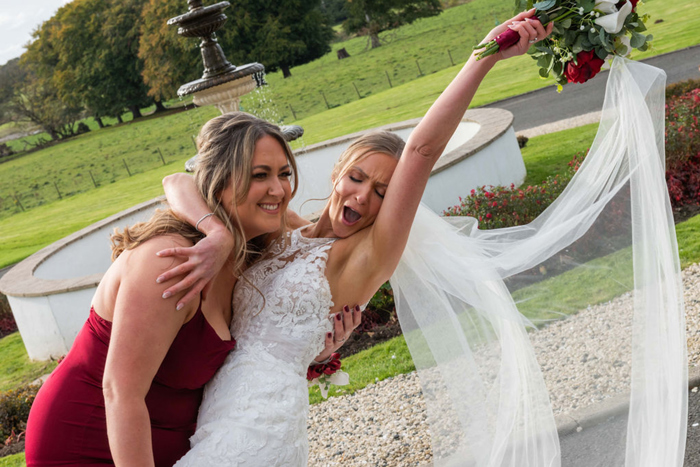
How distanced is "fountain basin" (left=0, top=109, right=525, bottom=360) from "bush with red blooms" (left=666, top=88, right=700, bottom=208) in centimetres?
271

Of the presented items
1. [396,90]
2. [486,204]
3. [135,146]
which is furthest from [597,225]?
[135,146]

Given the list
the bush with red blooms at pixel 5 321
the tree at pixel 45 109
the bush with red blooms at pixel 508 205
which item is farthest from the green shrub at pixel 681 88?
the tree at pixel 45 109

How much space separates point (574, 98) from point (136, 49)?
45.9 meters

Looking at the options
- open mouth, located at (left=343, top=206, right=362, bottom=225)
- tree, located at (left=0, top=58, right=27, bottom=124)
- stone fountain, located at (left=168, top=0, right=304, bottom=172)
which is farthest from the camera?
tree, located at (left=0, top=58, right=27, bottom=124)

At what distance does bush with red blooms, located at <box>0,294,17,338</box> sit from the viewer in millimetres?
13727

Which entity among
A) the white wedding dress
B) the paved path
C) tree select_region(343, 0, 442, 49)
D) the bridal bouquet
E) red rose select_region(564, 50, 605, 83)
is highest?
tree select_region(343, 0, 442, 49)

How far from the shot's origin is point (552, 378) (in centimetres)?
409

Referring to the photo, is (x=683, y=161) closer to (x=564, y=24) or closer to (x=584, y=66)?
(x=584, y=66)

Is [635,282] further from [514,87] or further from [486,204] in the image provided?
[514,87]

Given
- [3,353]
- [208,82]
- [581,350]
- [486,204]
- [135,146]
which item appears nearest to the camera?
[581,350]

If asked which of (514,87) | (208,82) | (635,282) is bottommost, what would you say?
(514,87)

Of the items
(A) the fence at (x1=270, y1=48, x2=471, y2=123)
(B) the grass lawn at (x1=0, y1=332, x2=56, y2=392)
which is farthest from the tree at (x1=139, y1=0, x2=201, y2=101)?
(B) the grass lawn at (x1=0, y1=332, x2=56, y2=392)

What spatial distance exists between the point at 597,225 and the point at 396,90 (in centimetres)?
3212

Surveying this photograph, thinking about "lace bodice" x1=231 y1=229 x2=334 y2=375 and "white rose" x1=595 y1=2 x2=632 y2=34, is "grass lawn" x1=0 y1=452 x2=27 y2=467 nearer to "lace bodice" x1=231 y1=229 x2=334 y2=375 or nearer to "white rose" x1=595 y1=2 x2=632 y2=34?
"lace bodice" x1=231 y1=229 x2=334 y2=375
